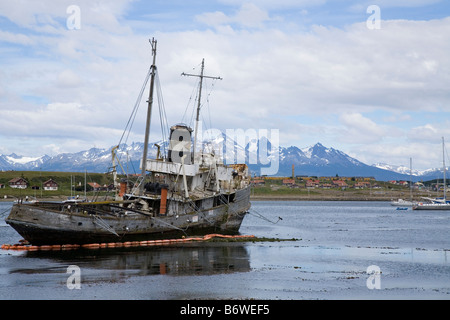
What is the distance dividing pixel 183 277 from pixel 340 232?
3762 cm

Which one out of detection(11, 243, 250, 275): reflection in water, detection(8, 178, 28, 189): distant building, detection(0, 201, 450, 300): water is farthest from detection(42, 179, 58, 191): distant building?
detection(11, 243, 250, 275): reflection in water

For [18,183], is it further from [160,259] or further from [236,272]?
[236,272]

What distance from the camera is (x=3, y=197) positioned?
139500 mm

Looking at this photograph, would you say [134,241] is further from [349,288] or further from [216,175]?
[349,288]

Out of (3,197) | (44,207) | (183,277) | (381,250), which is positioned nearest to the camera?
(183,277)

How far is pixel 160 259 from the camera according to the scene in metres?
39.4

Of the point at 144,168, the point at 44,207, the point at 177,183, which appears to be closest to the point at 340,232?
the point at 177,183

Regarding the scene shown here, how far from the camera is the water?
2795 centimetres

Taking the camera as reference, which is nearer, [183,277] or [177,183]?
[183,277]

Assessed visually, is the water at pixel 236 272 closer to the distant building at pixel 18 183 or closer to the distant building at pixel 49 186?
the distant building at pixel 49 186

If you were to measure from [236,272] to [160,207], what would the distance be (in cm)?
1513

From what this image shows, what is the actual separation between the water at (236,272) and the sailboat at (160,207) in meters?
1.90

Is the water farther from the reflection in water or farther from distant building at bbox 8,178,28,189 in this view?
distant building at bbox 8,178,28,189

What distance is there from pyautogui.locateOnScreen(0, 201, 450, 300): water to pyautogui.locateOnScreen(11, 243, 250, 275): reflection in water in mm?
64
